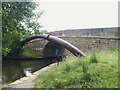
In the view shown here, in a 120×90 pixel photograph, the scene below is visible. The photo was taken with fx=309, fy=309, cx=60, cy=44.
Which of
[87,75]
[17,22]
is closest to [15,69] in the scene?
[17,22]

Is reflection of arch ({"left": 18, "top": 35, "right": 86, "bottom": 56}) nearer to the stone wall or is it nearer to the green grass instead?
the stone wall

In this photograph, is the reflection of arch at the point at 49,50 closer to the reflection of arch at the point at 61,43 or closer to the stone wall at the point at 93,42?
the stone wall at the point at 93,42

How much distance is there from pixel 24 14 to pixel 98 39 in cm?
578

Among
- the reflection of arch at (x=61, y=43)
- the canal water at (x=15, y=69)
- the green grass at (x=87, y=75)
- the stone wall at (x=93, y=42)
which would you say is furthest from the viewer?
the stone wall at (x=93, y=42)

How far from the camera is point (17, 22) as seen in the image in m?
21.5

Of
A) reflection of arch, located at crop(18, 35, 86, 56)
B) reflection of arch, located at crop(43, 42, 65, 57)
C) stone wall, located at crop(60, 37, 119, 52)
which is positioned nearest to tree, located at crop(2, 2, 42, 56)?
reflection of arch, located at crop(18, 35, 86, 56)

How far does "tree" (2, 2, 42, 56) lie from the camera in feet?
58.0

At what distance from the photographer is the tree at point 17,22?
17.7 meters

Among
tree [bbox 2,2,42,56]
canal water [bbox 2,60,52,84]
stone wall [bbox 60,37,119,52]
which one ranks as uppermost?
tree [bbox 2,2,42,56]

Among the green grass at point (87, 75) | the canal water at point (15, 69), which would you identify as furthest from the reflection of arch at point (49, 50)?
the green grass at point (87, 75)

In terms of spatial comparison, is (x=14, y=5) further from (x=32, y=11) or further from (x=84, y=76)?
(x=84, y=76)

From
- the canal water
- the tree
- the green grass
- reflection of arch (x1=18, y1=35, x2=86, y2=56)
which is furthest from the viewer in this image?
reflection of arch (x1=18, y1=35, x2=86, y2=56)

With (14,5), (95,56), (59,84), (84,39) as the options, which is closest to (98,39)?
(84,39)

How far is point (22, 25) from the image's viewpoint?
22719 millimetres
